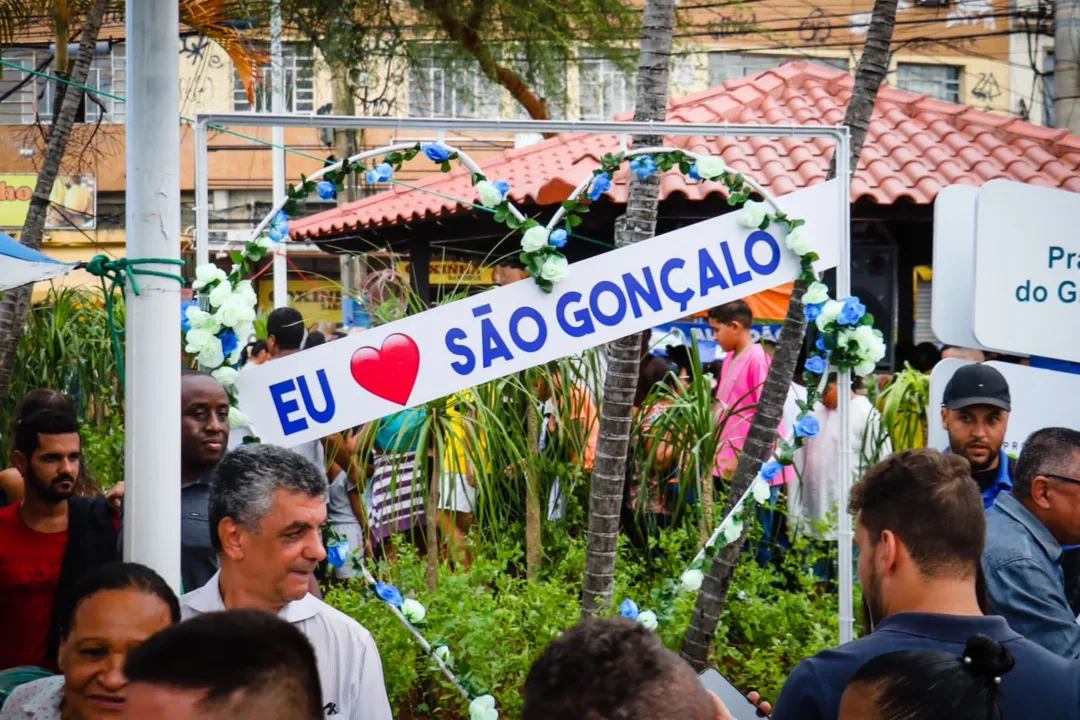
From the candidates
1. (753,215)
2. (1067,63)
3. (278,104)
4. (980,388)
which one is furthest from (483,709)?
(278,104)

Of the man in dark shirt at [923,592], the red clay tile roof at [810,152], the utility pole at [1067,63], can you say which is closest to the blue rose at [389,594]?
the man in dark shirt at [923,592]

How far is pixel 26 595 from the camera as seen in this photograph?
3.88 metres

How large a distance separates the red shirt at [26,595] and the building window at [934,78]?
27.3m

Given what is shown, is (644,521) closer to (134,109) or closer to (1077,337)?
(1077,337)

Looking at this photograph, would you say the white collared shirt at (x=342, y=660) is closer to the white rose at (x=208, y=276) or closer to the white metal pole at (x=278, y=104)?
the white rose at (x=208, y=276)

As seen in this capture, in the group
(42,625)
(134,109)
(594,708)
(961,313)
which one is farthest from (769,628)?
(594,708)

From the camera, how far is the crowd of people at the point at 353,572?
175 centimetres

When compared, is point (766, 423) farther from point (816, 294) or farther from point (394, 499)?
point (394, 499)

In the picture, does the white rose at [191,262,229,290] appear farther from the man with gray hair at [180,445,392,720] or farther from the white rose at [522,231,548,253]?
the man with gray hair at [180,445,392,720]

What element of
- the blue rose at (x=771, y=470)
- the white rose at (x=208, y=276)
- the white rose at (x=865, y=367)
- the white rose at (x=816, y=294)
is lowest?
the blue rose at (x=771, y=470)

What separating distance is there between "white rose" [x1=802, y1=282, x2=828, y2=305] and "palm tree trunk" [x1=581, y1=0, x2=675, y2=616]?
645mm

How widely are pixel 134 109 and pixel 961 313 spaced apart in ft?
9.87

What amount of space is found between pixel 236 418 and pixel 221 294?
1.45 ft

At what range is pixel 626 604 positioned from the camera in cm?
453
